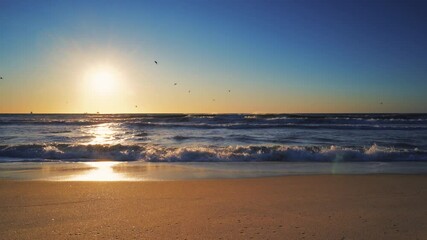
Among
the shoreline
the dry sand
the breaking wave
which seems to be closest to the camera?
the dry sand

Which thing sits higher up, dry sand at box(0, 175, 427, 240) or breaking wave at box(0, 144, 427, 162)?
dry sand at box(0, 175, 427, 240)

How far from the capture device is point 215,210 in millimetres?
5277

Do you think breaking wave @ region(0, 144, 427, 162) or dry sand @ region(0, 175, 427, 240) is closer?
dry sand @ region(0, 175, 427, 240)

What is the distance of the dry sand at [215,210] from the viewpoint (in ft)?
14.2

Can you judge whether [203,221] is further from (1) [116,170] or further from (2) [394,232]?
(1) [116,170]

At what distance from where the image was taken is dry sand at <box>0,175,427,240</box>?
4.32 meters

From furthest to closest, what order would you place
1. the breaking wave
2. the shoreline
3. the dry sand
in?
1. the breaking wave
2. the shoreline
3. the dry sand

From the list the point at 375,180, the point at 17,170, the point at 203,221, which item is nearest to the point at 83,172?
the point at 17,170

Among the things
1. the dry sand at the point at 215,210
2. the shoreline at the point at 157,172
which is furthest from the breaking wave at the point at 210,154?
the dry sand at the point at 215,210

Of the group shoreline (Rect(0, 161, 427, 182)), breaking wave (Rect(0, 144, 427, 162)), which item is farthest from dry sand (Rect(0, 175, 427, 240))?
breaking wave (Rect(0, 144, 427, 162))

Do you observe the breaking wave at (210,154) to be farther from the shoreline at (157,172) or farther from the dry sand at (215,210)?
the dry sand at (215,210)

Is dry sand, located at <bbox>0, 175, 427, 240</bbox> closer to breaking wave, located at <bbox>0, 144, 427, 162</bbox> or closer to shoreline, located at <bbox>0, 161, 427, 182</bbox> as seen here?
shoreline, located at <bbox>0, 161, 427, 182</bbox>

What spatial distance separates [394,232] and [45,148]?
14148 millimetres

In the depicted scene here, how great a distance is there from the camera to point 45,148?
49.8ft
